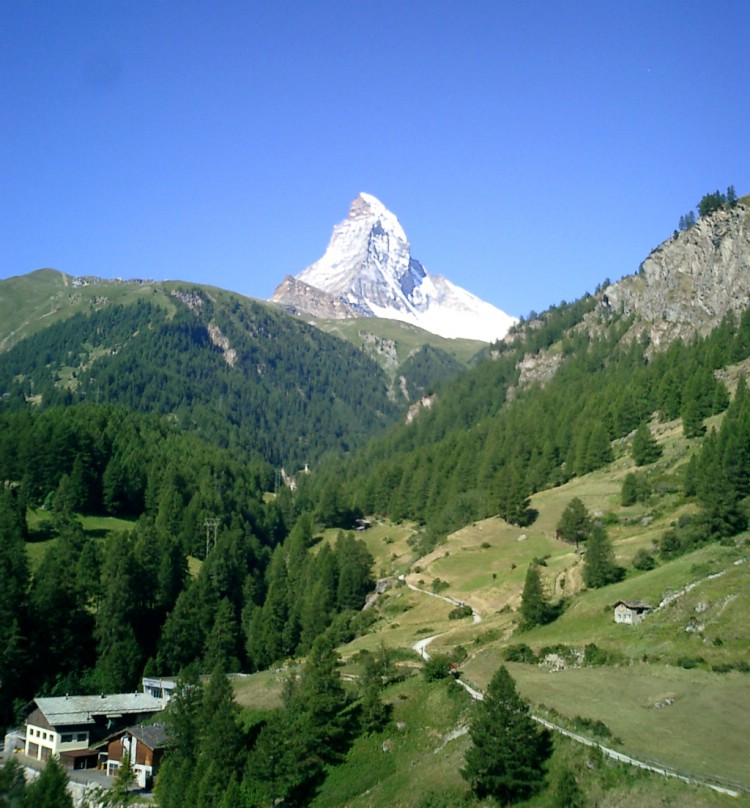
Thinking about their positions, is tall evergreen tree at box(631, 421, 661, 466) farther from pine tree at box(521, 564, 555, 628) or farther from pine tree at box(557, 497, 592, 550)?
pine tree at box(521, 564, 555, 628)

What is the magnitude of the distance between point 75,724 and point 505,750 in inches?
1680

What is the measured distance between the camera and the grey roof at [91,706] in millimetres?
70375

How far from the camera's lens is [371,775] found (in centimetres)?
5297

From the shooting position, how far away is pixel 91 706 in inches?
2923

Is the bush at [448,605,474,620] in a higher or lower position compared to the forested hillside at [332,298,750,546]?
lower

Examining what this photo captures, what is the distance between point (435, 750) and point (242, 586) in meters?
68.4

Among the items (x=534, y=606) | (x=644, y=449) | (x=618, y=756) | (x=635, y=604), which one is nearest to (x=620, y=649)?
(x=635, y=604)

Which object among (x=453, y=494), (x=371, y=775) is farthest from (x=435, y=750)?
(x=453, y=494)

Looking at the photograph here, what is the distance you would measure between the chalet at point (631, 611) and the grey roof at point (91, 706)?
43.2 metres

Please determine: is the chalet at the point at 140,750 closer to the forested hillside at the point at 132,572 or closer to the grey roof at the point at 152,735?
the grey roof at the point at 152,735

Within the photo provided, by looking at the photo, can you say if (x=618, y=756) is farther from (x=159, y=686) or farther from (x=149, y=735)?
(x=159, y=686)

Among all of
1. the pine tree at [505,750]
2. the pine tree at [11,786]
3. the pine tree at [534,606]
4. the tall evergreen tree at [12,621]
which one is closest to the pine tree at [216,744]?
the pine tree at [505,750]

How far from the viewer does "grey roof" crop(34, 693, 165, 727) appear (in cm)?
7038

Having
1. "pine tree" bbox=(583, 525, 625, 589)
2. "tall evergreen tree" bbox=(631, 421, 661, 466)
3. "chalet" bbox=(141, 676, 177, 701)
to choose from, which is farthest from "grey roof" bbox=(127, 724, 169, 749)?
"tall evergreen tree" bbox=(631, 421, 661, 466)
